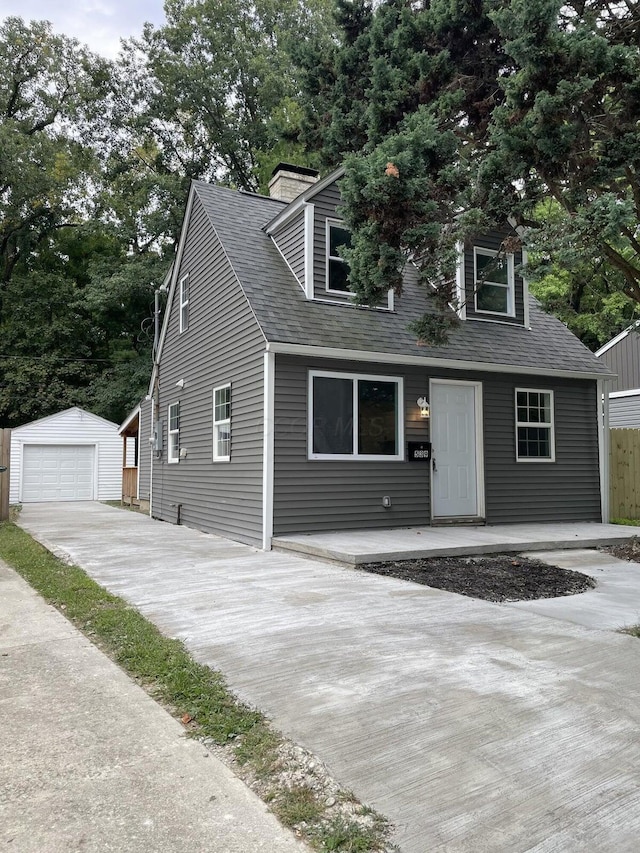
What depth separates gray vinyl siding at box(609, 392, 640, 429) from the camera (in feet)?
55.6

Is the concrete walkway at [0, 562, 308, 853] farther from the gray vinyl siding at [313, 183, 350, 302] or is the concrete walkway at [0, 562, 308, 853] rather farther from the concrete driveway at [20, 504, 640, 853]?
the gray vinyl siding at [313, 183, 350, 302]

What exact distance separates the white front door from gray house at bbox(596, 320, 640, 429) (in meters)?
8.95

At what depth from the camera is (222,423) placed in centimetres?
994

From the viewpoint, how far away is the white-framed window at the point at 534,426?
10.5m

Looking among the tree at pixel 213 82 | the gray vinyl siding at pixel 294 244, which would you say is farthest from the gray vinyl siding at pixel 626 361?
the tree at pixel 213 82

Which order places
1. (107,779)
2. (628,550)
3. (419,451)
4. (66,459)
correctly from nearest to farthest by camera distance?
(107,779) → (628,550) → (419,451) → (66,459)

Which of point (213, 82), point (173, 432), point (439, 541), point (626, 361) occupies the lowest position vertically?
point (439, 541)

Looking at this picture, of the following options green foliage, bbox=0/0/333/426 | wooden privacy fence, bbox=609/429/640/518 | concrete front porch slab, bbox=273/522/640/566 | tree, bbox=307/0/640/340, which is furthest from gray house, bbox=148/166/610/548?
green foliage, bbox=0/0/333/426

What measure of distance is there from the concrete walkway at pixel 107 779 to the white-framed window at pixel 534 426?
28.1ft

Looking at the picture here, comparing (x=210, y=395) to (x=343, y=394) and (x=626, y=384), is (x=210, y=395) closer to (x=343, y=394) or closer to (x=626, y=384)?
(x=343, y=394)

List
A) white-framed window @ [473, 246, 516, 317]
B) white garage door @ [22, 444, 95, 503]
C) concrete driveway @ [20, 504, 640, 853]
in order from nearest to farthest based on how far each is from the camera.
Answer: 1. concrete driveway @ [20, 504, 640, 853]
2. white-framed window @ [473, 246, 516, 317]
3. white garage door @ [22, 444, 95, 503]

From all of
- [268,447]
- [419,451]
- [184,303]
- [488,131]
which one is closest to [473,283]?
[419,451]

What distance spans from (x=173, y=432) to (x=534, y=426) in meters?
7.07

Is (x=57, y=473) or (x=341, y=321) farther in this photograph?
(x=57, y=473)
